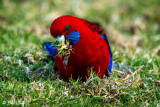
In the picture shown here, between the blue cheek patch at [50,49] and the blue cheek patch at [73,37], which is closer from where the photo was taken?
the blue cheek patch at [73,37]

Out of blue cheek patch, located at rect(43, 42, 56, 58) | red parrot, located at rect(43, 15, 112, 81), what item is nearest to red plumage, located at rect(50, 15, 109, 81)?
red parrot, located at rect(43, 15, 112, 81)

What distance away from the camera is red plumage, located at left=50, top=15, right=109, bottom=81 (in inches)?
109

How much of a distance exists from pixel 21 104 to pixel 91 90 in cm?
81

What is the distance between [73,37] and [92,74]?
1.59 feet

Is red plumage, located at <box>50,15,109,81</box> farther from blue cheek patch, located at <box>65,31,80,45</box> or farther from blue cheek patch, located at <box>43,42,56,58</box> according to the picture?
blue cheek patch, located at <box>43,42,56,58</box>

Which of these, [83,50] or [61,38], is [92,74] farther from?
[61,38]

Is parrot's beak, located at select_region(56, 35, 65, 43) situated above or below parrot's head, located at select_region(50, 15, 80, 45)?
below

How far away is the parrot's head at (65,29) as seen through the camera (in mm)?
2729

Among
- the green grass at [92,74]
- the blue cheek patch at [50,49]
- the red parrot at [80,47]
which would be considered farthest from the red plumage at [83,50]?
the blue cheek patch at [50,49]

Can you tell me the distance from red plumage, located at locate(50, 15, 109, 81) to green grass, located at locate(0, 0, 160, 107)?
0.12 metres

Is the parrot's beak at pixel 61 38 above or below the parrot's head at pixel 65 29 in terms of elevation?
below

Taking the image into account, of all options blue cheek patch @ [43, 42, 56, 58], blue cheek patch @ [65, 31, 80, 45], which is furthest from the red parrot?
blue cheek patch @ [43, 42, 56, 58]

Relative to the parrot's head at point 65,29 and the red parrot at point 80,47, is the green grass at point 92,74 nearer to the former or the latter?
the red parrot at point 80,47

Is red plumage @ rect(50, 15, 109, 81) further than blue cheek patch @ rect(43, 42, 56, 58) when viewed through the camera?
No
